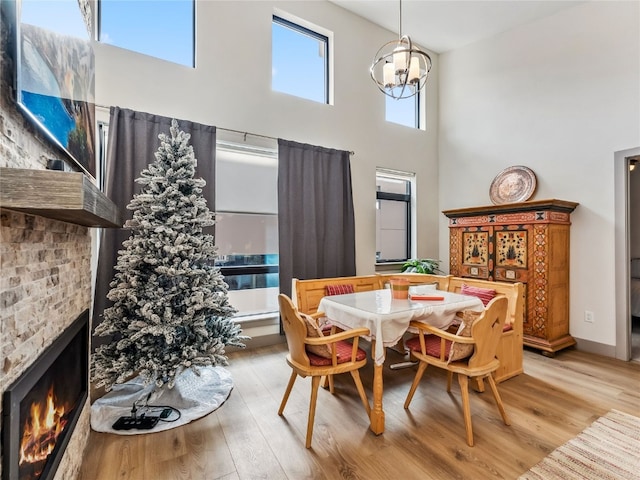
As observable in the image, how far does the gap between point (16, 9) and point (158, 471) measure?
7.01 ft

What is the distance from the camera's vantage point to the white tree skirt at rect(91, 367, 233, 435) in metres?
2.20

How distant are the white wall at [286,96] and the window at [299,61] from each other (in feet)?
0.54

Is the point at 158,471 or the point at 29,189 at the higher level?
the point at 29,189

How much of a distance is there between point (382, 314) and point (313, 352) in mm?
521

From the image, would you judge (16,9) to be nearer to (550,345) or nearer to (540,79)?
(550,345)

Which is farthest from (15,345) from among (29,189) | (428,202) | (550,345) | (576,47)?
(576,47)

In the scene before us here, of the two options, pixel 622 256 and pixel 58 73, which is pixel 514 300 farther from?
pixel 58 73

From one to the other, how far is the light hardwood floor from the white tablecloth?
1.78 feet

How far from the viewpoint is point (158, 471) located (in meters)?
1.76

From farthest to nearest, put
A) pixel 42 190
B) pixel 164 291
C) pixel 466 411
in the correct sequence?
1. pixel 164 291
2. pixel 466 411
3. pixel 42 190

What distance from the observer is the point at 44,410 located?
131 cm

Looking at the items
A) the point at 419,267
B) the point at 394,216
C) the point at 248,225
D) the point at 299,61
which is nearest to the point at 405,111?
the point at 394,216

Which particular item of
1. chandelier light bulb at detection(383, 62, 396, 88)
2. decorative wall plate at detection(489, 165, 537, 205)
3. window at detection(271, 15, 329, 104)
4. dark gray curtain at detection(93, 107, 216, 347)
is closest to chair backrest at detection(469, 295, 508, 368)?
chandelier light bulb at detection(383, 62, 396, 88)

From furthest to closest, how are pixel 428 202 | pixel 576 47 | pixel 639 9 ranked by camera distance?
pixel 428 202 → pixel 576 47 → pixel 639 9
